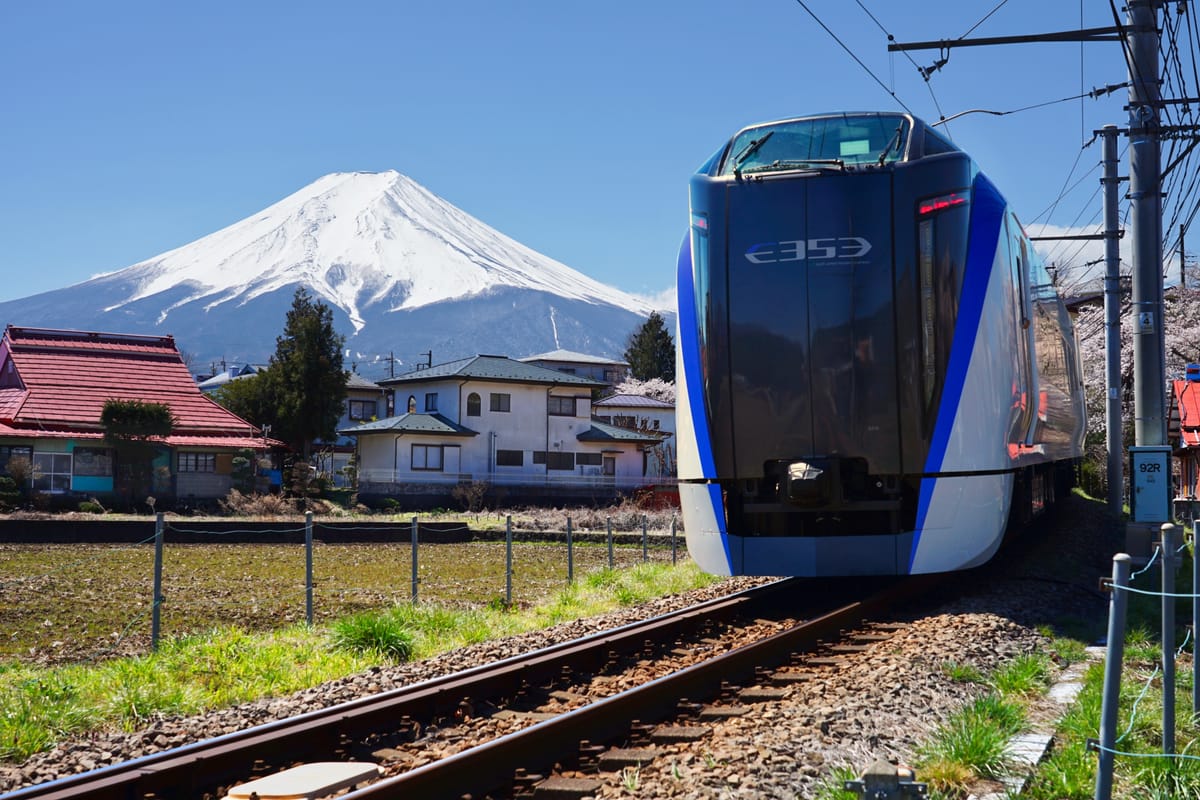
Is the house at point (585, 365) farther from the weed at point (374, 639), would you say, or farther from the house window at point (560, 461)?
the weed at point (374, 639)

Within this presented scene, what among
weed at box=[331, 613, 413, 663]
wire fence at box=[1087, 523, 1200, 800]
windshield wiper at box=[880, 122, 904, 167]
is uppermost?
windshield wiper at box=[880, 122, 904, 167]

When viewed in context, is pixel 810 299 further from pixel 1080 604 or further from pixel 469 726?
pixel 469 726

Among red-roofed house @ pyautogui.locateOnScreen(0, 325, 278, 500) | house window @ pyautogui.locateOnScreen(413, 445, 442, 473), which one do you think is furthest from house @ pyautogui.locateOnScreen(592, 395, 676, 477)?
red-roofed house @ pyautogui.locateOnScreen(0, 325, 278, 500)

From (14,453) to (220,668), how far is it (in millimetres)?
35021

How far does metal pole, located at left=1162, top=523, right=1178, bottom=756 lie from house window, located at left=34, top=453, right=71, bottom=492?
130 ft

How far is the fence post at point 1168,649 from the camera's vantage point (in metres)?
4.84

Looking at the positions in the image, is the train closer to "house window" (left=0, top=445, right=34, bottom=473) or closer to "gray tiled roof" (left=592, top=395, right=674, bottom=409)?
"house window" (left=0, top=445, right=34, bottom=473)

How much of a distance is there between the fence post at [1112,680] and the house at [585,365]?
8599cm

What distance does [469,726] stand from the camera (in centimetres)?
634

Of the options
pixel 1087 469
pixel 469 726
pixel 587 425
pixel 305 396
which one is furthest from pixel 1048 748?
pixel 587 425

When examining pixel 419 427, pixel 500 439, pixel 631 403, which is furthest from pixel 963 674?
pixel 631 403

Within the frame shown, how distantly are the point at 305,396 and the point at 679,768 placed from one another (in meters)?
46.6

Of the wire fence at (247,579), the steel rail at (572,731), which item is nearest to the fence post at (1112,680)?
the steel rail at (572,731)

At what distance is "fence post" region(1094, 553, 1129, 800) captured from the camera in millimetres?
3984
